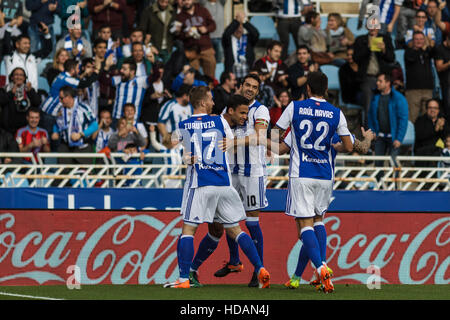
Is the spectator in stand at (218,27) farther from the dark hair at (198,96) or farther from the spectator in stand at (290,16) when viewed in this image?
the dark hair at (198,96)

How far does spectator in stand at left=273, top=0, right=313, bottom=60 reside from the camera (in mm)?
17891

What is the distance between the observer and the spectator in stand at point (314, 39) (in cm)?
1755

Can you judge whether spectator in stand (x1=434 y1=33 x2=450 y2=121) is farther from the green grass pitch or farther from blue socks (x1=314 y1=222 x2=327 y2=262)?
blue socks (x1=314 y1=222 x2=327 y2=262)

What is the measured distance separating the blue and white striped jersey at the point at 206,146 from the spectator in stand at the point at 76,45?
7286mm

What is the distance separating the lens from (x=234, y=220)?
989cm

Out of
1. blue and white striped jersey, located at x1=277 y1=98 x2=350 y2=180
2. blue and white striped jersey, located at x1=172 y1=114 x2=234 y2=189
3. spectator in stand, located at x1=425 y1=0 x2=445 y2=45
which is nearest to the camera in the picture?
blue and white striped jersey, located at x1=277 y1=98 x2=350 y2=180

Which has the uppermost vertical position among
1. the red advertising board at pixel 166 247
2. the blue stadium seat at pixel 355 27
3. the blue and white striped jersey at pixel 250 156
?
the blue stadium seat at pixel 355 27

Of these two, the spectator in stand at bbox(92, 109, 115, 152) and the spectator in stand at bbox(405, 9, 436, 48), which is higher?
the spectator in stand at bbox(405, 9, 436, 48)

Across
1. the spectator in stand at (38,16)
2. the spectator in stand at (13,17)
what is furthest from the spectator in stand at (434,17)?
the spectator in stand at (13,17)

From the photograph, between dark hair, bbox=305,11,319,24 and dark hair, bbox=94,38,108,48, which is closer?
dark hair, bbox=94,38,108,48

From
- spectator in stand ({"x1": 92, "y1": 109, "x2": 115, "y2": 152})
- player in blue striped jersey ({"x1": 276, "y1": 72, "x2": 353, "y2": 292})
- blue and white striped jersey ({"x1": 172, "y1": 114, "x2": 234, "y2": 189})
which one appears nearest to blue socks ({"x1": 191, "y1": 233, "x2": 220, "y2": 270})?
blue and white striped jersey ({"x1": 172, "y1": 114, "x2": 234, "y2": 189})

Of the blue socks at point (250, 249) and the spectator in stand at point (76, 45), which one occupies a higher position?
the spectator in stand at point (76, 45)

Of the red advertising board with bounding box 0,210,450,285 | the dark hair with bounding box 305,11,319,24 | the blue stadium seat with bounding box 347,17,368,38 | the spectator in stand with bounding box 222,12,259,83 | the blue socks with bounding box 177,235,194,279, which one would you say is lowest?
the red advertising board with bounding box 0,210,450,285
